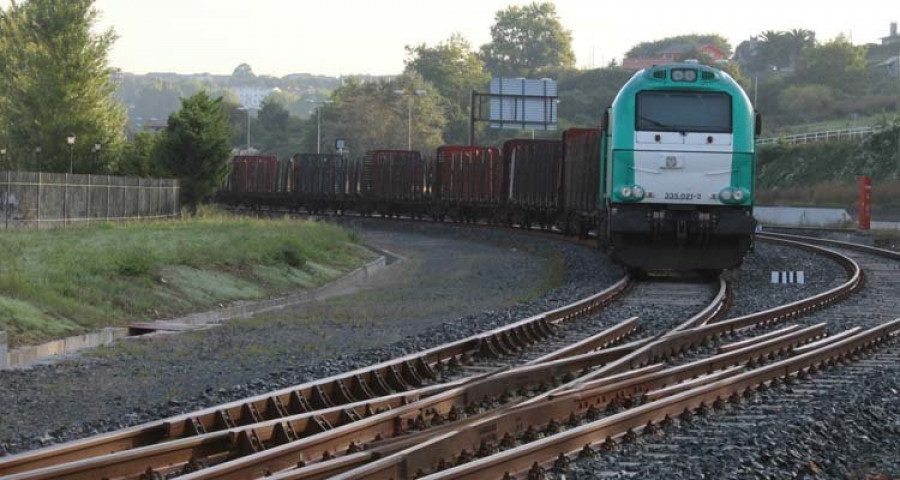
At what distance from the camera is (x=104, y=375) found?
13.3 meters

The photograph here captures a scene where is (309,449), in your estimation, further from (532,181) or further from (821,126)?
(821,126)

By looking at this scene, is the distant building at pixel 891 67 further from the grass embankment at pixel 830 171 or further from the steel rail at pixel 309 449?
the steel rail at pixel 309 449

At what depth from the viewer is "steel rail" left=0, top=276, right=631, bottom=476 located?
7711 mm

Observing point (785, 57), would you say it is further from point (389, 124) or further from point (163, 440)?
point (163, 440)

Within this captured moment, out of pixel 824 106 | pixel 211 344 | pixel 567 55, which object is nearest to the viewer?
pixel 211 344

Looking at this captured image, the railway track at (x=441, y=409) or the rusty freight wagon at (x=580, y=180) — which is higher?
the rusty freight wagon at (x=580, y=180)

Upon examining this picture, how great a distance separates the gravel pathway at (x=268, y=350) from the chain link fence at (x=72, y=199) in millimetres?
12319

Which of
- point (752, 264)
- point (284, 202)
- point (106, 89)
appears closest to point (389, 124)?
point (284, 202)

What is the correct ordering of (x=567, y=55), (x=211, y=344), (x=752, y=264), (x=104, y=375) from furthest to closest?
(x=567, y=55) < (x=752, y=264) < (x=211, y=344) < (x=104, y=375)

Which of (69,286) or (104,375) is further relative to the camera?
(69,286)

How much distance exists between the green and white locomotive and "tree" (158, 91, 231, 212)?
32.7m

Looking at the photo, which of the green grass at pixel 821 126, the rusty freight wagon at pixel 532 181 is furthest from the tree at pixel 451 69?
the rusty freight wagon at pixel 532 181

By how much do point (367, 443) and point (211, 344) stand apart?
764 centimetres

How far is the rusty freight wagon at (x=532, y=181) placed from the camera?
4019 centimetres
